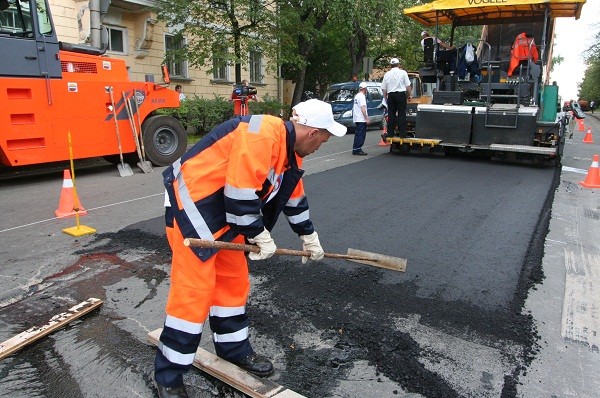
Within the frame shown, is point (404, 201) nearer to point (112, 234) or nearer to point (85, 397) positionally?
point (112, 234)

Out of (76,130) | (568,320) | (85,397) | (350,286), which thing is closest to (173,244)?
(85,397)

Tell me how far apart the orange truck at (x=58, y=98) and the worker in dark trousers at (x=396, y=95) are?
471 cm

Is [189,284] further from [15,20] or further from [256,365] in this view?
[15,20]

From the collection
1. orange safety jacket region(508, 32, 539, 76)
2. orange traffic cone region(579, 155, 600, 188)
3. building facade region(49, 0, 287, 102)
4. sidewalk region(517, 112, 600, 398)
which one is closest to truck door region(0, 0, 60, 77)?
building facade region(49, 0, 287, 102)

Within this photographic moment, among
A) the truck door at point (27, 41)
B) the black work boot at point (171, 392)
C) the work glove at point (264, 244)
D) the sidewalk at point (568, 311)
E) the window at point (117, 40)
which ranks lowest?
the sidewalk at point (568, 311)

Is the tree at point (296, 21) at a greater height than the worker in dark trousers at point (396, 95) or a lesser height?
greater

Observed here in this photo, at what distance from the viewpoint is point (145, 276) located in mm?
3848

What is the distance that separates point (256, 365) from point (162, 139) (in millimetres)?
7593

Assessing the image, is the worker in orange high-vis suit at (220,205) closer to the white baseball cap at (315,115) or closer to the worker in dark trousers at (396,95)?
the white baseball cap at (315,115)

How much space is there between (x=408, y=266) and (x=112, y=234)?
302 cm

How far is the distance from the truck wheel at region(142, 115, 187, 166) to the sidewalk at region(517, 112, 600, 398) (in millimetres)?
6823

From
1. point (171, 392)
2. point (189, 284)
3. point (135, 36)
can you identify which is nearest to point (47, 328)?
point (171, 392)

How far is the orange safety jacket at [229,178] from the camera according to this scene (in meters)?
2.14

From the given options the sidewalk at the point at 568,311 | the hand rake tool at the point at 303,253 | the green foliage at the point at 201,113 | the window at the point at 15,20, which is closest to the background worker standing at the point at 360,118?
the green foliage at the point at 201,113
